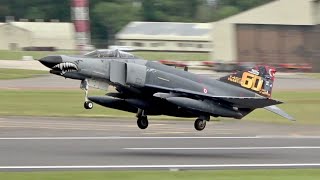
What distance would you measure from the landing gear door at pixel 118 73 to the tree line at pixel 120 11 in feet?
372

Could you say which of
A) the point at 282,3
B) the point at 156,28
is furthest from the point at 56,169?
the point at 156,28

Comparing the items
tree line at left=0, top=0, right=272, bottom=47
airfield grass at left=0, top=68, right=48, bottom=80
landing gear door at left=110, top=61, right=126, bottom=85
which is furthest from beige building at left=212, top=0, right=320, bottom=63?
tree line at left=0, top=0, right=272, bottom=47

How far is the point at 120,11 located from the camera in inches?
5743

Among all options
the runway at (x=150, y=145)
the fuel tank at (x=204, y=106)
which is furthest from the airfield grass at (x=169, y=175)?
the fuel tank at (x=204, y=106)

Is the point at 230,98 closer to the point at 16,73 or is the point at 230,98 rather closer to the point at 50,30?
the point at 16,73

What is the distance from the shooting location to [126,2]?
15150 cm

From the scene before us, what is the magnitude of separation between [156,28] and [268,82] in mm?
89344

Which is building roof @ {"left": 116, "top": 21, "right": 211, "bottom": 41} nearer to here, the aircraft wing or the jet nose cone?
the aircraft wing

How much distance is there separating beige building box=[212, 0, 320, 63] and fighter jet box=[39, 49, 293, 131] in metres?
52.3

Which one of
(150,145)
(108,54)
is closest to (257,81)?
(150,145)

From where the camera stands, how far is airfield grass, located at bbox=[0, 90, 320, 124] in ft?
114

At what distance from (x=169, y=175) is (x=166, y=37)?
94.7 meters

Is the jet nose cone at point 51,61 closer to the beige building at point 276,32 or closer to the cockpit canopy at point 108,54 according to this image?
the cockpit canopy at point 108,54

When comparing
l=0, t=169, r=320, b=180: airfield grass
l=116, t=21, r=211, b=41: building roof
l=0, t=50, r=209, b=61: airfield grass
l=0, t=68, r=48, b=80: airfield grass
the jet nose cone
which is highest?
the jet nose cone
